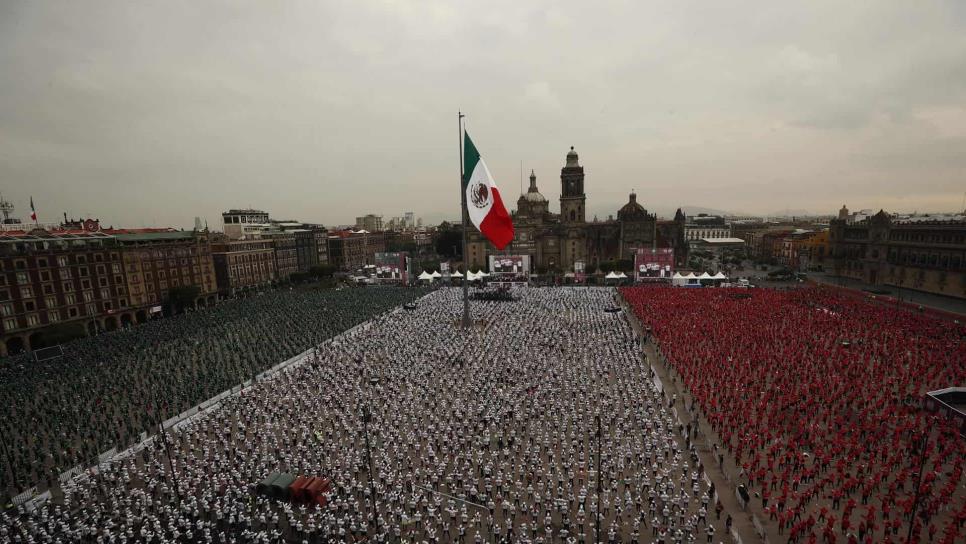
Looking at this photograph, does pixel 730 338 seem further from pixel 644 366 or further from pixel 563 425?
pixel 563 425

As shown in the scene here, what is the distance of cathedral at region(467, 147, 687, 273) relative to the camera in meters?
86.0

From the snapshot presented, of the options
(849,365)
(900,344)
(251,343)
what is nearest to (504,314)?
(251,343)

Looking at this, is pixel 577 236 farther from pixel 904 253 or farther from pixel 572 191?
pixel 904 253

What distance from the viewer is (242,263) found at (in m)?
75.3

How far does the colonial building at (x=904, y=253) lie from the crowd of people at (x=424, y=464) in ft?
143

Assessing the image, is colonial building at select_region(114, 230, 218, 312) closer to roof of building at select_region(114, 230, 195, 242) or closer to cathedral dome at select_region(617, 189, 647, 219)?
roof of building at select_region(114, 230, 195, 242)

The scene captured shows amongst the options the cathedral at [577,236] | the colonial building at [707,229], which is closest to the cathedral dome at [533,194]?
the cathedral at [577,236]

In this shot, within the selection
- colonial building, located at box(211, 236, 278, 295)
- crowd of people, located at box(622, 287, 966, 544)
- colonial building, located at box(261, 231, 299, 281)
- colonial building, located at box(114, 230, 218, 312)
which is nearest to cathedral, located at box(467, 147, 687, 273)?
colonial building, located at box(261, 231, 299, 281)

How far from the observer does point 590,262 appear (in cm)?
8912

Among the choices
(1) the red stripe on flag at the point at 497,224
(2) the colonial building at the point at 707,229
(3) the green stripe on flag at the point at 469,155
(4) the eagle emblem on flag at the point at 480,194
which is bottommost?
(2) the colonial building at the point at 707,229

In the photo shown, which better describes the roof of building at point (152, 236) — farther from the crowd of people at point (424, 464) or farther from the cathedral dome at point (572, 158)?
the cathedral dome at point (572, 158)

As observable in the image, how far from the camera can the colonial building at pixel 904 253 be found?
49.2 m

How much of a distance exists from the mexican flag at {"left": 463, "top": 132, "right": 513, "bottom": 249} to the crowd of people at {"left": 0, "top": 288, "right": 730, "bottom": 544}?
30.1 feet

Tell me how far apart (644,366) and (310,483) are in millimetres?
22871
